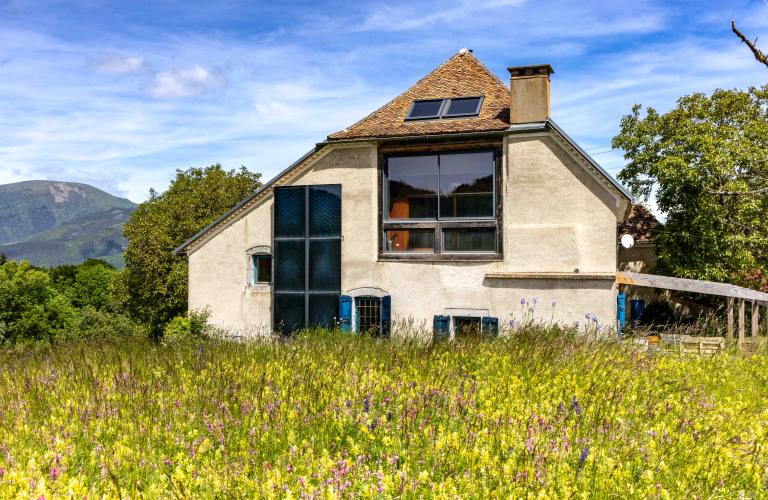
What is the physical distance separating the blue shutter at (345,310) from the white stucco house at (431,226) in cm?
4

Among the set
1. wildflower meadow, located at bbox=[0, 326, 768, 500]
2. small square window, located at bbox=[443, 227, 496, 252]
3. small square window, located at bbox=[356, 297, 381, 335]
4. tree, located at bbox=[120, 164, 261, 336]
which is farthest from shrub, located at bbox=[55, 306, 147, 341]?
wildflower meadow, located at bbox=[0, 326, 768, 500]

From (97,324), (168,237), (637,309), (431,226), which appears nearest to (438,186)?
(431,226)

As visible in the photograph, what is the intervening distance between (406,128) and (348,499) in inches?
559

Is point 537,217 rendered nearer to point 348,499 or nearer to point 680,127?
point 348,499

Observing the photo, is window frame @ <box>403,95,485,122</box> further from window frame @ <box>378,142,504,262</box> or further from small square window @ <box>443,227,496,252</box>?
small square window @ <box>443,227,496,252</box>

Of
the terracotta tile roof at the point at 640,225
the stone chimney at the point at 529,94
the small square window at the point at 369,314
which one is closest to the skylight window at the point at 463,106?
the stone chimney at the point at 529,94

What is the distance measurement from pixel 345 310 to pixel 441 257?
3.28m

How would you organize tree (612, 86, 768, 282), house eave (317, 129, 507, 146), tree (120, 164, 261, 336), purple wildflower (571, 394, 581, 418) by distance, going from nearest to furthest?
purple wildflower (571, 394, 581, 418) → house eave (317, 129, 507, 146) → tree (612, 86, 768, 282) → tree (120, 164, 261, 336)

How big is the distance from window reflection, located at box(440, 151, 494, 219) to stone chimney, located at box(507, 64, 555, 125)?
55.1 inches

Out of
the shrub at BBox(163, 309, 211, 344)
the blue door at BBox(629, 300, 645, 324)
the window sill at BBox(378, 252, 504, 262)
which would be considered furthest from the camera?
the blue door at BBox(629, 300, 645, 324)

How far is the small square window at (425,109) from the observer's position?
17.1m

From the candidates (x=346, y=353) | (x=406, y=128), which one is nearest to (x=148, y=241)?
(x=406, y=128)

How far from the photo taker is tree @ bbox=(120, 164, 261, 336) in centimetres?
3203

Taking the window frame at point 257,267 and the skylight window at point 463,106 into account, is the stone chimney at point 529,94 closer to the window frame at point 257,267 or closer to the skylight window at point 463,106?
the skylight window at point 463,106
